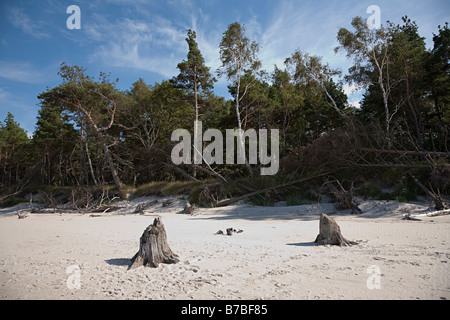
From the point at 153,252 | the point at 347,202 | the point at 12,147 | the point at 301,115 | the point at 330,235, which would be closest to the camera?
the point at 153,252

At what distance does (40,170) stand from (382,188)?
34167 millimetres

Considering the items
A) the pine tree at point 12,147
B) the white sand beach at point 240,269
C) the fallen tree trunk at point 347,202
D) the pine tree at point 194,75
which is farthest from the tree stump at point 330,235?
the pine tree at point 12,147

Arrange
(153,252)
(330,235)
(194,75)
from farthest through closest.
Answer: (194,75) → (330,235) → (153,252)

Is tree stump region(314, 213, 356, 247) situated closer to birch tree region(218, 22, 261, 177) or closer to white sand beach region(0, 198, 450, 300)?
white sand beach region(0, 198, 450, 300)

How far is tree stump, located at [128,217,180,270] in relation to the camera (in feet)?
11.4

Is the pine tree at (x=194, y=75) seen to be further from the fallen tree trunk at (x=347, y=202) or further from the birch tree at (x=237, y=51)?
the fallen tree trunk at (x=347, y=202)

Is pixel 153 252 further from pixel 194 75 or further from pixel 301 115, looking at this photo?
pixel 301 115

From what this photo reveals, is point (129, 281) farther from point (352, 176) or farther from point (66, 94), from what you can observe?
point (66, 94)

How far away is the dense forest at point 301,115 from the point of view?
40.3 ft

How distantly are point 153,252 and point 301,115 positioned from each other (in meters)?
22.4

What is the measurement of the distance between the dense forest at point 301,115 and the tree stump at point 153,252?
28.9 feet

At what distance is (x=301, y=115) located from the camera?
23.7m

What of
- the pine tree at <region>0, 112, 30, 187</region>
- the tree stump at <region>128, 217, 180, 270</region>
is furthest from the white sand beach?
the pine tree at <region>0, 112, 30, 187</region>

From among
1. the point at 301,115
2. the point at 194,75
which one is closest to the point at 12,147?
the point at 194,75
